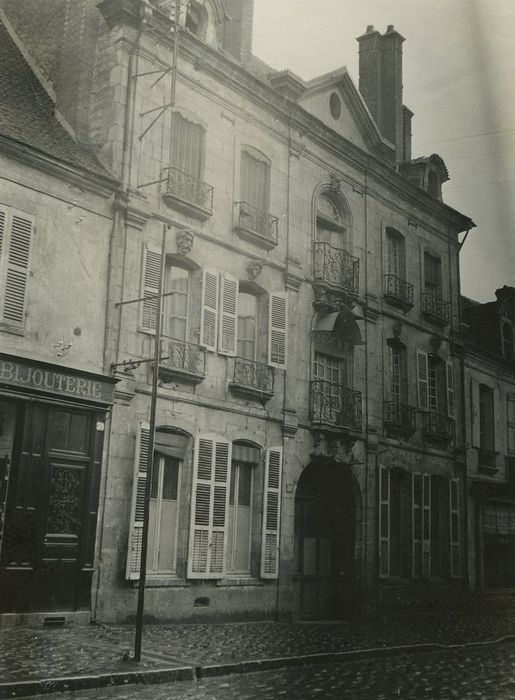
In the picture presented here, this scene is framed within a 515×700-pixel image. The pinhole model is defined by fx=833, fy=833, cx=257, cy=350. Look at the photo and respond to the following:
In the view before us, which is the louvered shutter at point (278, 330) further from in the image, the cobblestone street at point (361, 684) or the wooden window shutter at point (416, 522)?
the cobblestone street at point (361, 684)

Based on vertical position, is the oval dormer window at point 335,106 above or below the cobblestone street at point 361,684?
above

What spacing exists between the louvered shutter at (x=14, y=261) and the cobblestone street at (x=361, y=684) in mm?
6140

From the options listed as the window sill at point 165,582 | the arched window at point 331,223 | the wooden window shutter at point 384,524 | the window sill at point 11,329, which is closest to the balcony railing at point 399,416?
the wooden window shutter at point 384,524

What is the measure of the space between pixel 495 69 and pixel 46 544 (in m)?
8.85

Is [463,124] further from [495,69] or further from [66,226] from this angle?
[66,226]

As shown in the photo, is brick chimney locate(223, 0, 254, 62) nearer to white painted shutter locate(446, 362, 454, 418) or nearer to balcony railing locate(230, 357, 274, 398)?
balcony railing locate(230, 357, 274, 398)

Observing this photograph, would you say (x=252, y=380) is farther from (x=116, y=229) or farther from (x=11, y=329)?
(x=11, y=329)

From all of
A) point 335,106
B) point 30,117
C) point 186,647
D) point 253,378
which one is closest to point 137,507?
point 186,647

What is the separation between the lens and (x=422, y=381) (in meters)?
22.4

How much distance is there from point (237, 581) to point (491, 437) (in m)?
13.1

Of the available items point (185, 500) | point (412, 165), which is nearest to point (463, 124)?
point (185, 500)

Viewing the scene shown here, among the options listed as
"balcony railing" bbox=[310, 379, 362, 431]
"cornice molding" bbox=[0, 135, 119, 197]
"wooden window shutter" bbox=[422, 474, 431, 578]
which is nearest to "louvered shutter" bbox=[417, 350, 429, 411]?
"wooden window shutter" bbox=[422, 474, 431, 578]

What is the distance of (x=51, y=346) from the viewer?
13.0 meters

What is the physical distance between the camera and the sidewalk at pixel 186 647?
850 cm
